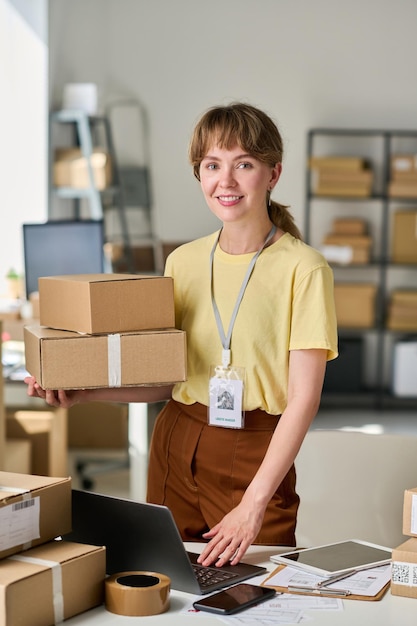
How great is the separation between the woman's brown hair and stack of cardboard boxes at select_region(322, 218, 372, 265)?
4.94 metres

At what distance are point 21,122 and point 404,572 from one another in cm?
485

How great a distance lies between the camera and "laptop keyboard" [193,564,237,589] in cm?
151

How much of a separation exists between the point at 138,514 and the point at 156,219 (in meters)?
5.74

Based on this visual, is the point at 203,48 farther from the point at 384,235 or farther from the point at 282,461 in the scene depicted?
the point at 282,461

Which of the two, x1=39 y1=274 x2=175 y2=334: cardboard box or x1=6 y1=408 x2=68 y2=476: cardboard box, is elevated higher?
x1=39 y1=274 x2=175 y2=334: cardboard box

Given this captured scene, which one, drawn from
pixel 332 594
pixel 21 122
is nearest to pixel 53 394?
pixel 332 594

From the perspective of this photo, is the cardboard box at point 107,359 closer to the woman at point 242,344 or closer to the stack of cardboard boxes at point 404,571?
the woman at point 242,344

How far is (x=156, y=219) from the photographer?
7.13 meters

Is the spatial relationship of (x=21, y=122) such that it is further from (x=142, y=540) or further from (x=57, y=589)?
(x=57, y=589)

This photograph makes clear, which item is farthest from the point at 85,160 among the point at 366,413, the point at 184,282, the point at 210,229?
the point at 184,282

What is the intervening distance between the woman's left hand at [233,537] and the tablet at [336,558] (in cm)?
6

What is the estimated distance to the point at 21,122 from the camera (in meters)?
5.83

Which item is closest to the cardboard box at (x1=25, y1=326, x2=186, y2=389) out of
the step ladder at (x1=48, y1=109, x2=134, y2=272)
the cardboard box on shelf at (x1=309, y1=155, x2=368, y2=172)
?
the step ladder at (x1=48, y1=109, x2=134, y2=272)

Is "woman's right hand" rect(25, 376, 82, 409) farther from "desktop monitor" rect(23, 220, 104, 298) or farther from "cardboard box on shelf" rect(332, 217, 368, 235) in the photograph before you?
"cardboard box on shelf" rect(332, 217, 368, 235)
